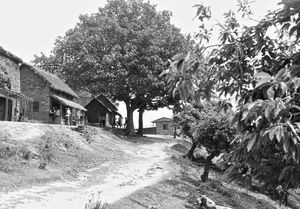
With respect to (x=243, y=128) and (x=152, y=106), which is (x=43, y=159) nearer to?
(x=243, y=128)

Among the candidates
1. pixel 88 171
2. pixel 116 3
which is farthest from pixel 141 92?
pixel 88 171

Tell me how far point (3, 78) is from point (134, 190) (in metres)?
16.4

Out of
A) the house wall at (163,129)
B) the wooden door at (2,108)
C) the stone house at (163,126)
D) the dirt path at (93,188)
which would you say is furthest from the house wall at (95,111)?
the dirt path at (93,188)

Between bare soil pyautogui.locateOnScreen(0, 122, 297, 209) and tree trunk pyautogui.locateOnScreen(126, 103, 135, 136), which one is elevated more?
tree trunk pyautogui.locateOnScreen(126, 103, 135, 136)

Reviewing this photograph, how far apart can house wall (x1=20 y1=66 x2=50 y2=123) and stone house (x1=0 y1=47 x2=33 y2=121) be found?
5.40ft

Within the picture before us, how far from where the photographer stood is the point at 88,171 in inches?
657

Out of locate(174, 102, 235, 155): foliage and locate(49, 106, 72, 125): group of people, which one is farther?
locate(49, 106, 72, 125): group of people

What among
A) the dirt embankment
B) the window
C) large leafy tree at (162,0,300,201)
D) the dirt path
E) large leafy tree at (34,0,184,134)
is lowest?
the dirt path

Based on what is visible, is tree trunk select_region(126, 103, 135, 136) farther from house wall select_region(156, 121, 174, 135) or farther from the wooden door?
house wall select_region(156, 121, 174, 135)

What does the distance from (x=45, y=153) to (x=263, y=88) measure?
15.2 meters

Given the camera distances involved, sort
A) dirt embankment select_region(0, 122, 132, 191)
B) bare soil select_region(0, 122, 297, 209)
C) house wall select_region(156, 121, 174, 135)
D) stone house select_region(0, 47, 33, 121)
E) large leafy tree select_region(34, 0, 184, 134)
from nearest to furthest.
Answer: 1. bare soil select_region(0, 122, 297, 209)
2. dirt embankment select_region(0, 122, 132, 191)
3. stone house select_region(0, 47, 33, 121)
4. large leafy tree select_region(34, 0, 184, 134)
5. house wall select_region(156, 121, 174, 135)

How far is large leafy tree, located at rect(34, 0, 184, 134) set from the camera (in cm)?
3544

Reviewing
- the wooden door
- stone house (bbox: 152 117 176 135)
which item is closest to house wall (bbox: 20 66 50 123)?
the wooden door

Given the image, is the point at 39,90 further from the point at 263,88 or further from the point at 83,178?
the point at 263,88
